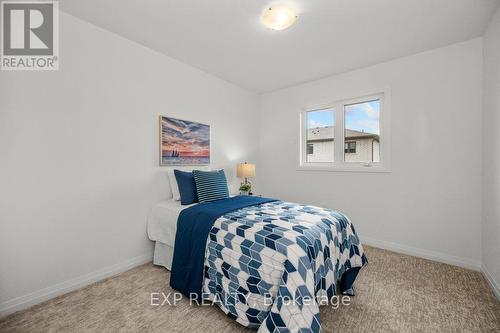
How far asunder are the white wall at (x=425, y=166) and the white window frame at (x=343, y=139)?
8cm

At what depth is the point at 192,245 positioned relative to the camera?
1906 millimetres

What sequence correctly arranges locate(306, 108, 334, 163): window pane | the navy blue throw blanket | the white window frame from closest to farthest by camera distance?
the navy blue throw blanket
the white window frame
locate(306, 108, 334, 163): window pane

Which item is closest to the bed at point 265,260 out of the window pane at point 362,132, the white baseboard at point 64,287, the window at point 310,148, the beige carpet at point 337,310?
the beige carpet at point 337,310

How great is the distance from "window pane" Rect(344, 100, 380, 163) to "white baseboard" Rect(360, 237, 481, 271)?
1.15 meters

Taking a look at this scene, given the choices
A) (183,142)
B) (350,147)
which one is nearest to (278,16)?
(183,142)

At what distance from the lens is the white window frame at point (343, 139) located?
2.95 m

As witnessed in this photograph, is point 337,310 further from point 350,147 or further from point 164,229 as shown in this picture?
point 350,147

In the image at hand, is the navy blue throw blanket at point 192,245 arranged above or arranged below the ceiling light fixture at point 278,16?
below

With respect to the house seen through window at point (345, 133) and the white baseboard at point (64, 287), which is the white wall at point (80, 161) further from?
the house seen through window at point (345, 133)

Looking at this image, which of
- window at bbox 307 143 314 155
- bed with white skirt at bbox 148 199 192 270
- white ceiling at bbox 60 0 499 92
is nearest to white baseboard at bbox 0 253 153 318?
bed with white skirt at bbox 148 199 192 270

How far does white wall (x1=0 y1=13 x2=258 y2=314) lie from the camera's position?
1738mm

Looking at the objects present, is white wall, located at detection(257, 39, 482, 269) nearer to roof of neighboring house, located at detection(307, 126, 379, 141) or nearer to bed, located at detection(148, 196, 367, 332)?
roof of neighboring house, located at detection(307, 126, 379, 141)

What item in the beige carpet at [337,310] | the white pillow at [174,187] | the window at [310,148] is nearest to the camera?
the beige carpet at [337,310]

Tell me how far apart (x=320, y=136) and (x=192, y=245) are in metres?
2.76
